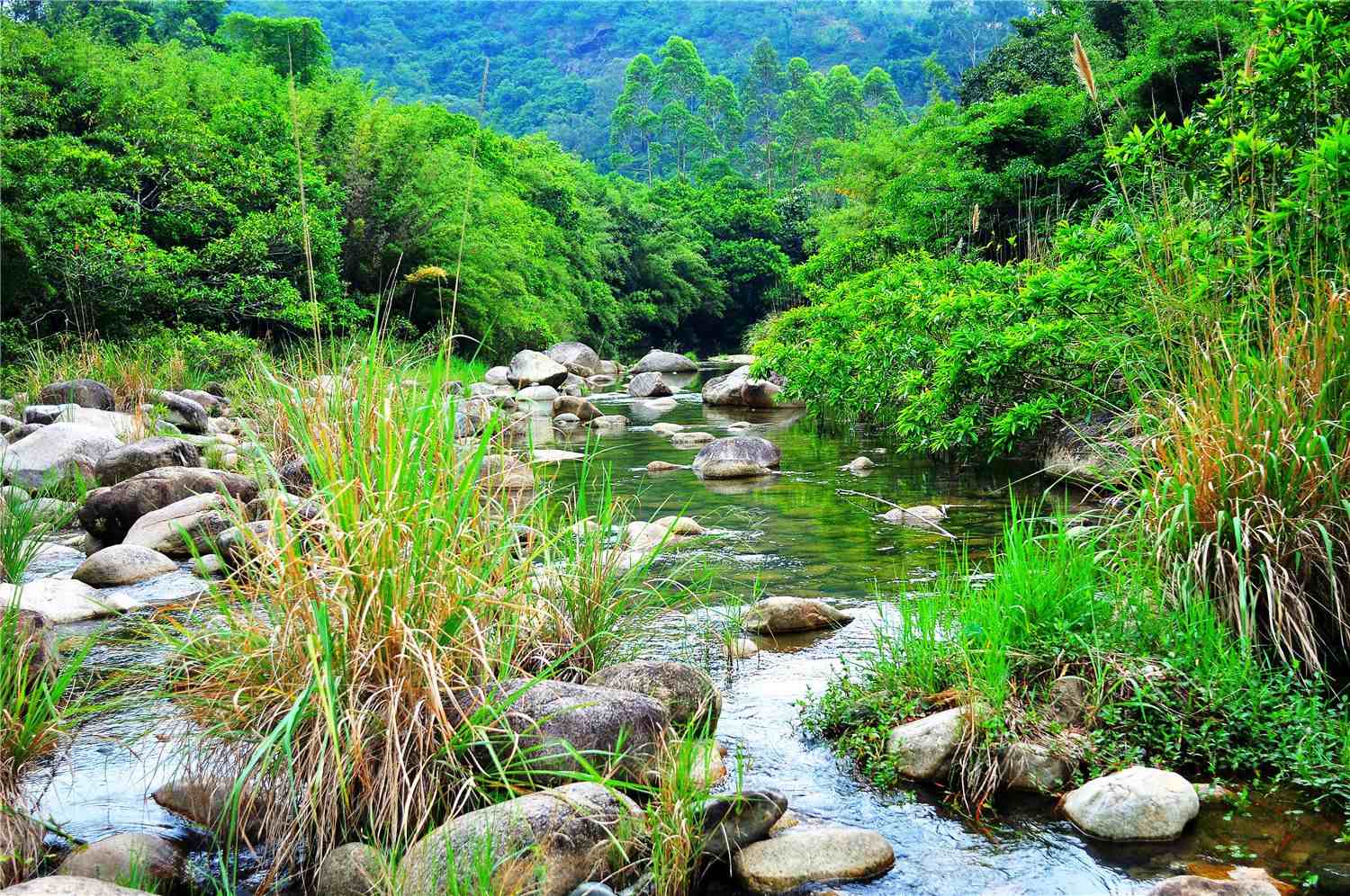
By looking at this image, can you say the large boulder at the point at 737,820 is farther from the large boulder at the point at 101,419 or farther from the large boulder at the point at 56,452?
the large boulder at the point at 101,419

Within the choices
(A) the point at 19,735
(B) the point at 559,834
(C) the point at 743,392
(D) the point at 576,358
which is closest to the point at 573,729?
(B) the point at 559,834

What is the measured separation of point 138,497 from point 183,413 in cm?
494

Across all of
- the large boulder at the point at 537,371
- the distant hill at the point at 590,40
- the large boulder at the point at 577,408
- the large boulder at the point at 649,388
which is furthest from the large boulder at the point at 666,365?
the distant hill at the point at 590,40

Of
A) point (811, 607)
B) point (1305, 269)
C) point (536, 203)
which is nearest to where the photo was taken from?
point (1305, 269)

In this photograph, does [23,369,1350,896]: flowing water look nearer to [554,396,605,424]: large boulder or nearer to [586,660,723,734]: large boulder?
[586,660,723,734]: large boulder

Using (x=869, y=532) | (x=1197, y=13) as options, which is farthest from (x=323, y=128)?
(x=869, y=532)

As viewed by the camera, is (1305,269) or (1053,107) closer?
(1305,269)

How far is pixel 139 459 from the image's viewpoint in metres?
8.91

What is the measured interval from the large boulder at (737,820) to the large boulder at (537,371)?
19166 millimetres

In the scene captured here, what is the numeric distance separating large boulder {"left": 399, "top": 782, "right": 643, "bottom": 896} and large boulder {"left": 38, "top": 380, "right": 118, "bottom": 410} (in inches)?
427

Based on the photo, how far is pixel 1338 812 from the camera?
3168 mm

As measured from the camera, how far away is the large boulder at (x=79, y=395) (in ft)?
38.4

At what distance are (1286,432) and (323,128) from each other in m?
23.5

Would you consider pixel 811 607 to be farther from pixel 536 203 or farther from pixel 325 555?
pixel 536 203
